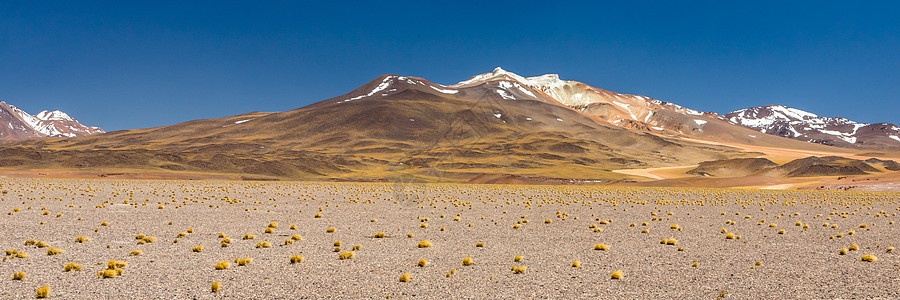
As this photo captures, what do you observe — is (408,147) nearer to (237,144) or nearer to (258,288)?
(237,144)

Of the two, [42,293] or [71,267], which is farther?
[71,267]

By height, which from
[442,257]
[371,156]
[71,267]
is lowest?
[442,257]

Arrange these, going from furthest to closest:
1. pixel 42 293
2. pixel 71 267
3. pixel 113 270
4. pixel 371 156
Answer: pixel 371 156 → pixel 71 267 → pixel 113 270 → pixel 42 293

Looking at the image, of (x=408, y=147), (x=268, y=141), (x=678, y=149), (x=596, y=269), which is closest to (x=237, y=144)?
(x=268, y=141)

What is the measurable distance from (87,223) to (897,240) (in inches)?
1261

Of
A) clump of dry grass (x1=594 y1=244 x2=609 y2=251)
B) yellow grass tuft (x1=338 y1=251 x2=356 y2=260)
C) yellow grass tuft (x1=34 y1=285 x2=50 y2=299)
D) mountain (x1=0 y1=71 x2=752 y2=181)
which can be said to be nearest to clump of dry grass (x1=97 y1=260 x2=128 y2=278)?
yellow grass tuft (x1=34 y1=285 x2=50 y2=299)

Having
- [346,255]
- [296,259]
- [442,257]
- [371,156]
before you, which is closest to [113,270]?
[296,259]

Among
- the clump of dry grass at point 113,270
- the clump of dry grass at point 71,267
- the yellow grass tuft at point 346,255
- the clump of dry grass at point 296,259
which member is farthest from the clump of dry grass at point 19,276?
the yellow grass tuft at point 346,255

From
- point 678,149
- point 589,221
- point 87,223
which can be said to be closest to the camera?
point 87,223

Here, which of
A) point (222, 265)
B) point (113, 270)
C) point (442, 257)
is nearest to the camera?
point (113, 270)

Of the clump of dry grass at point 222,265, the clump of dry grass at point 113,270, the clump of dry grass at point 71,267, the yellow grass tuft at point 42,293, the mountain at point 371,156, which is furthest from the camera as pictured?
the mountain at point 371,156

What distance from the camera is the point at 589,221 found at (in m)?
27.9

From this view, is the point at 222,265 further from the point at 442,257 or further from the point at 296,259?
the point at 442,257

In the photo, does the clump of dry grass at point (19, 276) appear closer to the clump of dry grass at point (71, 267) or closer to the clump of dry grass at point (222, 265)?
the clump of dry grass at point (71, 267)
